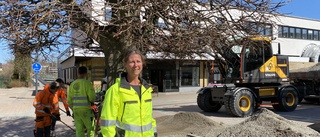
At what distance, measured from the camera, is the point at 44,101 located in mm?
6578

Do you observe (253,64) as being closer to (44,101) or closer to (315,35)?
(44,101)

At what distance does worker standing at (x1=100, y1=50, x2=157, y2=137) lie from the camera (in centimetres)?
313

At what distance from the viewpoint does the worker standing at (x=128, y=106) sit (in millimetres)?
3133

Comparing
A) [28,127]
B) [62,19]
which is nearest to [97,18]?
[62,19]

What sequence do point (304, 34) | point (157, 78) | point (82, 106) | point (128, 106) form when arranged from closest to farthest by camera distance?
point (128, 106), point (82, 106), point (157, 78), point (304, 34)

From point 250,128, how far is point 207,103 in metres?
7.39

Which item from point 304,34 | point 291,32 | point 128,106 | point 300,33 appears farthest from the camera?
point 304,34

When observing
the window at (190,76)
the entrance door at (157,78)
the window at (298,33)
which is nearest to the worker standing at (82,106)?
the entrance door at (157,78)

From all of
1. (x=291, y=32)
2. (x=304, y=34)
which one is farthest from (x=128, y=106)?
(x=304, y=34)

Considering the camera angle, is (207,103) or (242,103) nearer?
(242,103)

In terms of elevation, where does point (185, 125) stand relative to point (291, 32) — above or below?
below

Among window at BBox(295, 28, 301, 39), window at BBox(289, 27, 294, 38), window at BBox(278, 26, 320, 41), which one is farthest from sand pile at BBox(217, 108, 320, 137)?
window at BBox(295, 28, 301, 39)

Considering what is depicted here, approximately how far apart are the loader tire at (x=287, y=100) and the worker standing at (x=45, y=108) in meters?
9.73

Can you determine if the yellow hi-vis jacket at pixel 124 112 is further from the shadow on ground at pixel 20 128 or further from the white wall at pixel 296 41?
the white wall at pixel 296 41
